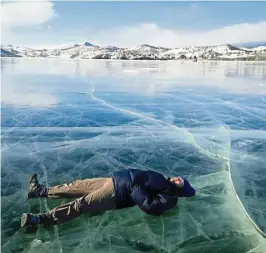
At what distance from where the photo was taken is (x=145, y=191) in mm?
4152

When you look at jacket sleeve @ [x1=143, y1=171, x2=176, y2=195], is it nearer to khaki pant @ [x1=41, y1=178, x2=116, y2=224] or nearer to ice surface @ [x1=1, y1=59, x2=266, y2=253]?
ice surface @ [x1=1, y1=59, x2=266, y2=253]

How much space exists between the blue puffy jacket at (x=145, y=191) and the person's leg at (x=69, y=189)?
0.37 meters

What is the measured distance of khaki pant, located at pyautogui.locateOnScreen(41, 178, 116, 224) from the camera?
3998mm

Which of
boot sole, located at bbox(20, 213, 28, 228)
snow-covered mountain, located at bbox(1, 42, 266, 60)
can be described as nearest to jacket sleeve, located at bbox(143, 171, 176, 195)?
boot sole, located at bbox(20, 213, 28, 228)

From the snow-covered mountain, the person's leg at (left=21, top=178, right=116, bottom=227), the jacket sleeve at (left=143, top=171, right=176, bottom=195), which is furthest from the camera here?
the snow-covered mountain

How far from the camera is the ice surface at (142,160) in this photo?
12.6 ft

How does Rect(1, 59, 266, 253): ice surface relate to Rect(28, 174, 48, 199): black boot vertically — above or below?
below

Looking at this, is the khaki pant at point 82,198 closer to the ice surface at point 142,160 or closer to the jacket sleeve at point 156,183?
the ice surface at point 142,160

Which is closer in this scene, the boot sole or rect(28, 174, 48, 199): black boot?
the boot sole

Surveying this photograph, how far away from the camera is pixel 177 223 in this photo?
4148 millimetres

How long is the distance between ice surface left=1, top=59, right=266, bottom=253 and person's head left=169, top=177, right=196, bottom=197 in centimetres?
15

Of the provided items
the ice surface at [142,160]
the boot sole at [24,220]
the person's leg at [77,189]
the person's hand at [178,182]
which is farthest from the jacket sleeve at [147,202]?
the boot sole at [24,220]

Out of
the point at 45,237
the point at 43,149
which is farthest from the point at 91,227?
the point at 43,149

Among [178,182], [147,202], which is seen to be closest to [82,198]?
[147,202]
